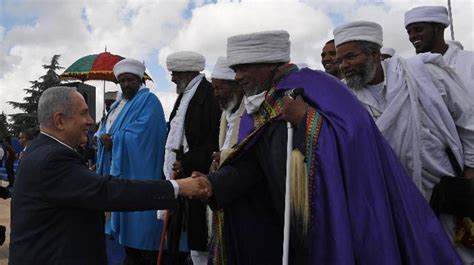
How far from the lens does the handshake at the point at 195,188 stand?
2.92 meters

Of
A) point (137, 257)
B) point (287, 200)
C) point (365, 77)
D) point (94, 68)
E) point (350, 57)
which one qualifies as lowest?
point (137, 257)

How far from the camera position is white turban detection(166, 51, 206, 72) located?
511cm

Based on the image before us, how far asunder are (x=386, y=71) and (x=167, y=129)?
3016 mm

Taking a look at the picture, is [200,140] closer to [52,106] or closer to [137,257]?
[137,257]

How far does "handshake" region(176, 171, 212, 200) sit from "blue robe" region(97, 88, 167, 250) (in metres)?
2.44

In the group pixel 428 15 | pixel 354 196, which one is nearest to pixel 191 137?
pixel 428 15

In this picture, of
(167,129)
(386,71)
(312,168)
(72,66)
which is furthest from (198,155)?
(72,66)

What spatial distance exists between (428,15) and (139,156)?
317cm

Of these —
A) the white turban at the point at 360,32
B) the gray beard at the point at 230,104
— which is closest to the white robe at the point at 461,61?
the white turban at the point at 360,32

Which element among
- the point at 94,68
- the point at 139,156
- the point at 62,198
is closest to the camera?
the point at 62,198

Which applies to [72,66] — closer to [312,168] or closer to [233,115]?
[233,115]

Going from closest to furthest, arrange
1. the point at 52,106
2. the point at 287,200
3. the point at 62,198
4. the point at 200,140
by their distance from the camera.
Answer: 1. the point at 287,200
2. the point at 62,198
3. the point at 52,106
4. the point at 200,140

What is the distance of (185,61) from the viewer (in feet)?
16.8

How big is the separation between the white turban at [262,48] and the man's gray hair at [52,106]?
1.00m
